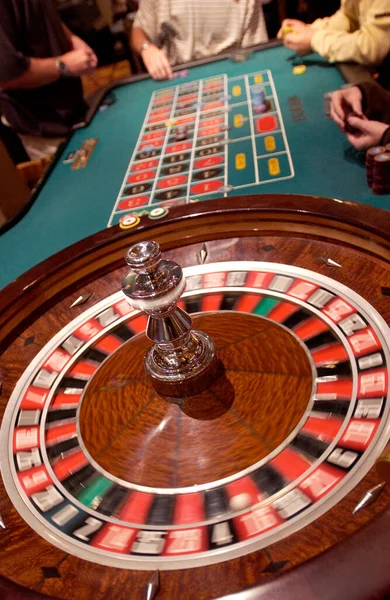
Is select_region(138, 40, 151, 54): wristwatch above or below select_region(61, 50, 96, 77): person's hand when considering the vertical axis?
below

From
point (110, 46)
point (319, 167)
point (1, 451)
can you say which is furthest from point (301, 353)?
point (110, 46)

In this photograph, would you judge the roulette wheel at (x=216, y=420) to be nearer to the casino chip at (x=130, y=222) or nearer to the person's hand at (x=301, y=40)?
the casino chip at (x=130, y=222)

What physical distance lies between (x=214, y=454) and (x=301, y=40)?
323cm

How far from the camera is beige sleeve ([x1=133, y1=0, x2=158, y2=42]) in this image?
15.1 feet

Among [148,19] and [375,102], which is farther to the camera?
[148,19]

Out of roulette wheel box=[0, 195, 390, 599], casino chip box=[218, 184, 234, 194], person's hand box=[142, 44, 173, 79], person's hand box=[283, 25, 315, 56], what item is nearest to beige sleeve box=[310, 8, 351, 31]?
person's hand box=[283, 25, 315, 56]

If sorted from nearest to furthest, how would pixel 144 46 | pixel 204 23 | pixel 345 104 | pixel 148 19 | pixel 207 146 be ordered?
pixel 345 104 → pixel 207 146 → pixel 144 46 → pixel 204 23 → pixel 148 19

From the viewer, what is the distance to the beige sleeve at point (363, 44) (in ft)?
9.32

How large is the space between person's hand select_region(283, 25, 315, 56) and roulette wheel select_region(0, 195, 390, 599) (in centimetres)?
235

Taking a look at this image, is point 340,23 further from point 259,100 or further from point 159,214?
point 159,214

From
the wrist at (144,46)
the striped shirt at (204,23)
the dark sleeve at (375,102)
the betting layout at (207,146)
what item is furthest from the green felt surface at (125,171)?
the striped shirt at (204,23)

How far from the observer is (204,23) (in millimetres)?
4508

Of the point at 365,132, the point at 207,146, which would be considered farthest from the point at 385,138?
the point at 207,146

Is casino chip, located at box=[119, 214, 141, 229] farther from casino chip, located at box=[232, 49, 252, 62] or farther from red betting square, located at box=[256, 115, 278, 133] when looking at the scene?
casino chip, located at box=[232, 49, 252, 62]
